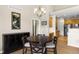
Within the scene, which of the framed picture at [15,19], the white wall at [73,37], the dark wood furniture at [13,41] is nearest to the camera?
the framed picture at [15,19]

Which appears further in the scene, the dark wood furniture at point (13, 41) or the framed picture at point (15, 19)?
the dark wood furniture at point (13, 41)

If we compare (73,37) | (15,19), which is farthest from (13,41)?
Answer: (73,37)

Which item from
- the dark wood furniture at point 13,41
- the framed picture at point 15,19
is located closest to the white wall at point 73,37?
the dark wood furniture at point 13,41

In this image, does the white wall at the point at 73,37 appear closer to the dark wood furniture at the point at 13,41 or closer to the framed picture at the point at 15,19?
the dark wood furniture at the point at 13,41

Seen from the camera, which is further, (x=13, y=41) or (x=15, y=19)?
(x=13, y=41)

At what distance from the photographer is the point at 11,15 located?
8.38 feet

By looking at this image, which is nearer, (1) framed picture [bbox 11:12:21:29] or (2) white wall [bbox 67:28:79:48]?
(1) framed picture [bbox 11:12:21:29]

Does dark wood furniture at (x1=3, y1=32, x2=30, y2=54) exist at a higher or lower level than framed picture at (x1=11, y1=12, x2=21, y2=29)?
lower

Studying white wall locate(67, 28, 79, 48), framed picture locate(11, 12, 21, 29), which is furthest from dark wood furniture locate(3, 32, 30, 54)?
white wall locate(67, 28, 79, 48)

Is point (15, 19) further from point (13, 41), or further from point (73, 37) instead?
point (73, 37)

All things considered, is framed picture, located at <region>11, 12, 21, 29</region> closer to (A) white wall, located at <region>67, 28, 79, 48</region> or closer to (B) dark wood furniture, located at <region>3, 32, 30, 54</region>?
(B) dark wood furniture, located at <region>3, 32, 30, 54</region>
